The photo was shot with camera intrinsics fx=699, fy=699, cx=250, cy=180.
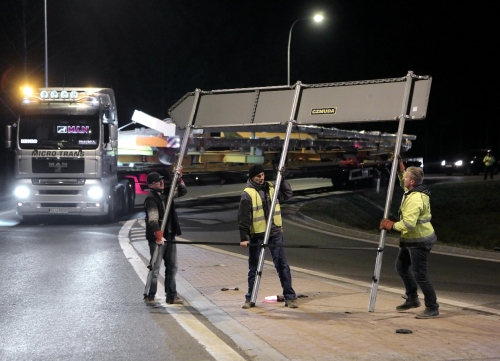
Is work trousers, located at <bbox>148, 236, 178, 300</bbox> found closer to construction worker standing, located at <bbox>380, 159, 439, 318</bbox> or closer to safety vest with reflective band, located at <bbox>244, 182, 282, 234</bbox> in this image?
safety vest with reflective band, located at <bbox>244, 182, 282, 234</bbox>

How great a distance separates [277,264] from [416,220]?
1.79 m

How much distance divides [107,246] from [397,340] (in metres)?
9.09

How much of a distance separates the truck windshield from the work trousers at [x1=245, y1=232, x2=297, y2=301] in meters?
10.7

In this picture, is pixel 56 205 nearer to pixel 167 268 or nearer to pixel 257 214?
pixel 167 268

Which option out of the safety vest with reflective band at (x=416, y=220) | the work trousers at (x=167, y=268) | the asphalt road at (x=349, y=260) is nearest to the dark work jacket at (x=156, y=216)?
the work trousers at (x=167, y=268)

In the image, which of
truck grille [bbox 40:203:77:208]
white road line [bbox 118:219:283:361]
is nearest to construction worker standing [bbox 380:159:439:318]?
white road line [bbox 118:219:283:361]

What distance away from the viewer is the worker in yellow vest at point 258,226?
8492 mm

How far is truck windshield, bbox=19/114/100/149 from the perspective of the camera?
725 inches

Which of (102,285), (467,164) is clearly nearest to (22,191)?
(102,285)

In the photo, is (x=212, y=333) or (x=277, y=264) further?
(x=277, y=264)

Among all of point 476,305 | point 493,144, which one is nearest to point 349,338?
point 476,305

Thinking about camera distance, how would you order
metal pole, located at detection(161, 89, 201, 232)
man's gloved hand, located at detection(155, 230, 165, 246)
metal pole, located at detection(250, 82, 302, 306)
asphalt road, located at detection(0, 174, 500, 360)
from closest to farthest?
asphalt road, located at detection(0, 174, 500, 360) < metal pole, located at detection(250, 82, 302, 306) < man's gloved hand, located at detection(155, 230, 165, 246) < metal pole, located at detection(161, 89, 201, 232)

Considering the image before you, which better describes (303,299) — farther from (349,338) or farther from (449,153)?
(449,153)

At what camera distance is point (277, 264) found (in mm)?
8555
